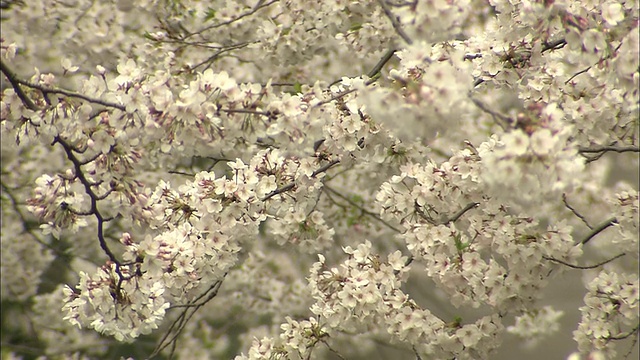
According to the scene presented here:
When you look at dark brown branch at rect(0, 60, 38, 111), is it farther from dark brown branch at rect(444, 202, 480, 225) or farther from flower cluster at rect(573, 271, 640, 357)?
flower cluster at rect(573, 271, 640, 357)

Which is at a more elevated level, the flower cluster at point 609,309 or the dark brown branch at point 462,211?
the dark brown branch at point 462,211

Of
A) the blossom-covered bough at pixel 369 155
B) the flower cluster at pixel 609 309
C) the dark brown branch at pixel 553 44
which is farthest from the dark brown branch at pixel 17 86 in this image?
the flower cluster at pixel 609 309

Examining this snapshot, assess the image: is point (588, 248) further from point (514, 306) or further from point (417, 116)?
point (417, 116)

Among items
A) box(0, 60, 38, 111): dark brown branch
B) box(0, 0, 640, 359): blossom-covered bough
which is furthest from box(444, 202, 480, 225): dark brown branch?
box(0, 60, 38, 111): dark brown branch

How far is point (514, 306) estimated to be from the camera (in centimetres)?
197

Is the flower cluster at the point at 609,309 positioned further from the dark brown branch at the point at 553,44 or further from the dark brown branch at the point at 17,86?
the dark brown branch at the point at 17,86

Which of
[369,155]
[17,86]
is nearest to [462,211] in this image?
[369,155]

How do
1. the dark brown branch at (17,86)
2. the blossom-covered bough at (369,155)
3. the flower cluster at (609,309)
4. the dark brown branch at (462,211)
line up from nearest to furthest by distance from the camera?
1. the blossom-covered bough at (369,155)
2. the dark brown branch at (17,86)
3. the flower cluster at (609,309)
4. the dark brown branch at (462,211)

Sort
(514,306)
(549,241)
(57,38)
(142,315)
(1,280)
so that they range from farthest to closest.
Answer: (1,280) → (57,38) → (514,306) → (549,241) → (142,315)

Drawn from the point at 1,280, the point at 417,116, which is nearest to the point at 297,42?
the point at 417,116

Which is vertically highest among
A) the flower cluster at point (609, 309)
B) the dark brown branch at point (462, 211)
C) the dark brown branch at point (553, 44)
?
the dark brown branch at point (553, 44)

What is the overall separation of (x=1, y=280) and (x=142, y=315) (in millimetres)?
2450

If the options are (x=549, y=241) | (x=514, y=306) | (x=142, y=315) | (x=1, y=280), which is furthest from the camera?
(x=1, y=280)

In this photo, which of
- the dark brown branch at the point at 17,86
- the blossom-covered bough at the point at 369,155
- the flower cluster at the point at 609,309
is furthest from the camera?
the flower cluster at the point at 609,309
